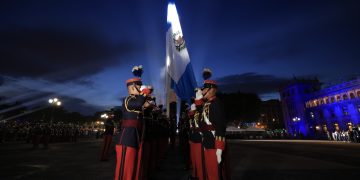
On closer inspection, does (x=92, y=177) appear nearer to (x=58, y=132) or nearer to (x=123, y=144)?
(x=123, y=144)

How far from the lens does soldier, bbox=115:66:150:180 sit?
12.9ft

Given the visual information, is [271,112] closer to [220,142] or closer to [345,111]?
[345,111]

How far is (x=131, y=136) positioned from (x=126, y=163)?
1.60ft

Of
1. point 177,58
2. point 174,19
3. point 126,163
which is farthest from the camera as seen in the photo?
point 174,19

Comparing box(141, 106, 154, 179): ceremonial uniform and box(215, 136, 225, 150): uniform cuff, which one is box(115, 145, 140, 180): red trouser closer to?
box(141, 106, 154, 179): ceremonial uniform

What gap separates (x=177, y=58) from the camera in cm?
3180

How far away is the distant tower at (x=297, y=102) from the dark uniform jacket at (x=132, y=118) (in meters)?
78.0

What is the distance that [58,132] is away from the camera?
30.4 m

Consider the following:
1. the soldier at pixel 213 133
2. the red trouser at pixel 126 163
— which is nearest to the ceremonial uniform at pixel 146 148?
the red trouser at pixel 126 163

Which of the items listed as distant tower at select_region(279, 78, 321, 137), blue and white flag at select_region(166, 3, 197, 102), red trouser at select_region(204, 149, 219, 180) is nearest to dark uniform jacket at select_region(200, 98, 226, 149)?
red trouser at select_region(204, 149, 219, 180)

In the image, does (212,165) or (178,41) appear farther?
(178,41)

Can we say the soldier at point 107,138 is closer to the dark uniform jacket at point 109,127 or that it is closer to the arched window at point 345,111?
the dark uniform jacket at point 109,127

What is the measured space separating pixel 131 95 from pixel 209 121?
5.57 ft

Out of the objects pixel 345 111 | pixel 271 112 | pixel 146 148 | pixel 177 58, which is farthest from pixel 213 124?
pixel 271 112
